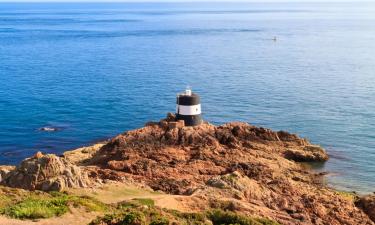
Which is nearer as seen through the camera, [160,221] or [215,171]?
[160,221]

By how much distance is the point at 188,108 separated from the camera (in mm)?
51438

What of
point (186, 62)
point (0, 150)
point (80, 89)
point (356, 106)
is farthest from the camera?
point (186, 62)

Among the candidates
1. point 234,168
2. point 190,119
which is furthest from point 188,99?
point 234,168

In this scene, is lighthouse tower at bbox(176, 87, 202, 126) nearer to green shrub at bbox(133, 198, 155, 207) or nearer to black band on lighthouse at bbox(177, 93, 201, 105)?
black band on lighthouse at bbox(177, 93, 201, 105)

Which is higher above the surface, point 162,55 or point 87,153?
point 162,55

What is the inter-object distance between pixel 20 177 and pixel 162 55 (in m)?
90.6

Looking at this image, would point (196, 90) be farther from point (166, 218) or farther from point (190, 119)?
point (166, 218)

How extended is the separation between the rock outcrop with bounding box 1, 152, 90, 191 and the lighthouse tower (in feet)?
60.6

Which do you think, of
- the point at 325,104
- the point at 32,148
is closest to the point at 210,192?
the point at 32,148

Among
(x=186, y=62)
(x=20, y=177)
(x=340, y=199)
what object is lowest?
(x=340, y=199)

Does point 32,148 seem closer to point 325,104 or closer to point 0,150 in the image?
point 0,150

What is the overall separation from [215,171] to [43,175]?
15143 millimetres

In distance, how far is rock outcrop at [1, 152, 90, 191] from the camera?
3334 cm

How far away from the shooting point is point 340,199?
38.2 metres
